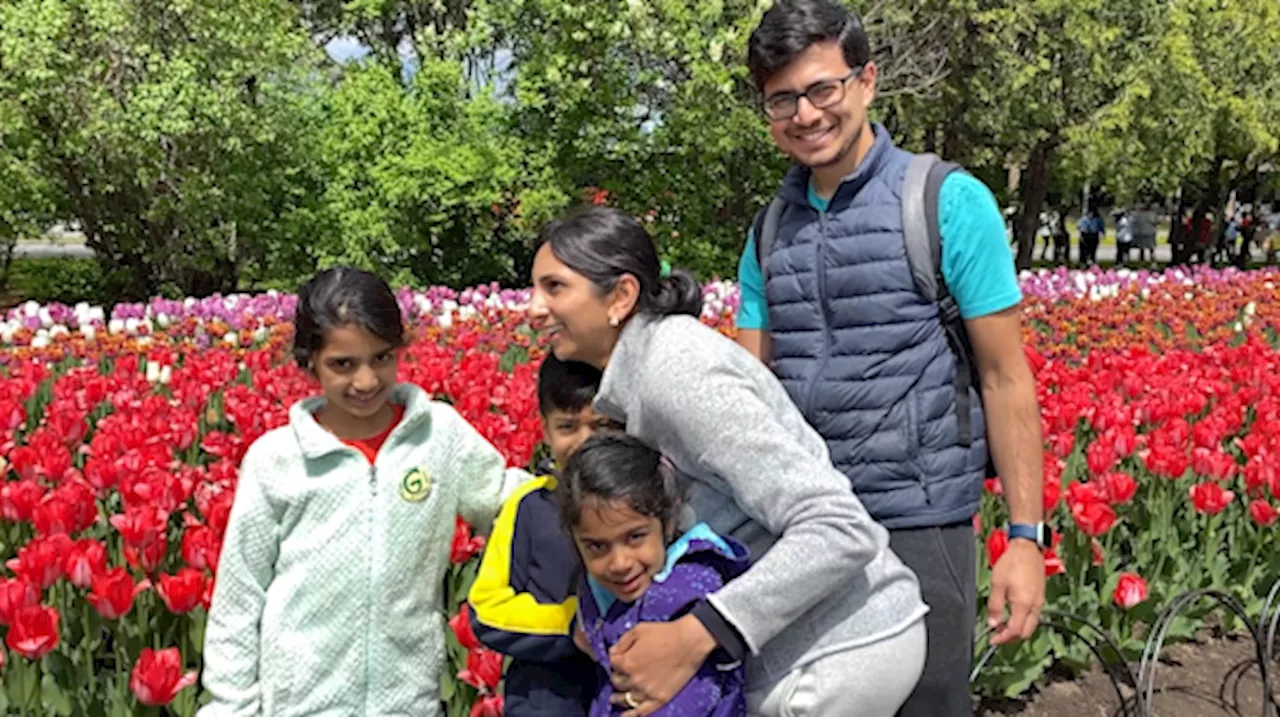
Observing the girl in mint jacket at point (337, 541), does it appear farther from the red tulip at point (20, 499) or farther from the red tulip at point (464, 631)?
the red tulip at point (20, 499)

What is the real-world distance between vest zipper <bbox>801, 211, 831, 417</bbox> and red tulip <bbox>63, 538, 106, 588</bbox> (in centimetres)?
177

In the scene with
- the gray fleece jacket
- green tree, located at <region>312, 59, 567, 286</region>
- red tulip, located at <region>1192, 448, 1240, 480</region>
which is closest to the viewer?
the gray fleece jacket

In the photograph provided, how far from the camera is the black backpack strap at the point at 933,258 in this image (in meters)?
1.95

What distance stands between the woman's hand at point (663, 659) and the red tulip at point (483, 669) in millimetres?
1052

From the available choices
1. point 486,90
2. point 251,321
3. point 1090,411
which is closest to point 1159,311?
point 1090,411

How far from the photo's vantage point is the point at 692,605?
1.68 m

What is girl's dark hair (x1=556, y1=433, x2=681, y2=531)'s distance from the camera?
5.54ft

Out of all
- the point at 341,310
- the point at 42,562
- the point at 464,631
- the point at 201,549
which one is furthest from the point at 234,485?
the point at 341,310

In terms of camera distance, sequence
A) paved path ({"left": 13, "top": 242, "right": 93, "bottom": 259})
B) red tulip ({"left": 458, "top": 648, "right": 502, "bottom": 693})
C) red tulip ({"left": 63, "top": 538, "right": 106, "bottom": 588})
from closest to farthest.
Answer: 1. red tulip ({"left": 458, "top": 648, "right": 502, "bottom": 693})
2. red tulip ({"left": 63, "top": 538, "right": 106, "bottom": 588})
3. paved path ({"left": 13, "top": 242, "right": 93, "bottom": 259})

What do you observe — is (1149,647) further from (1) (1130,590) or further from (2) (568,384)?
(2) (568,384)

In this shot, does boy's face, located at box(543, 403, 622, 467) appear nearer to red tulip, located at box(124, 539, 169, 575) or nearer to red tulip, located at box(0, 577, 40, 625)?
red tulip, located at box(0, 577, 40, 625)

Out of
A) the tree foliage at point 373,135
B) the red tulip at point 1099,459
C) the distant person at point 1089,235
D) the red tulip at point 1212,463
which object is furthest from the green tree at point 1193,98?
the red tulip at point 1099,459

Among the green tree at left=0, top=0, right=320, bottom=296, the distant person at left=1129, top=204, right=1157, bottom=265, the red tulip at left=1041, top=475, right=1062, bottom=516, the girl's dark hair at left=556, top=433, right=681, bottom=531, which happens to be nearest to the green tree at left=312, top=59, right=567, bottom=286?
the green tree at left=0, top=0, right=320, bottom=296

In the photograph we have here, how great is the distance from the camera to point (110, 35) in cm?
1271
